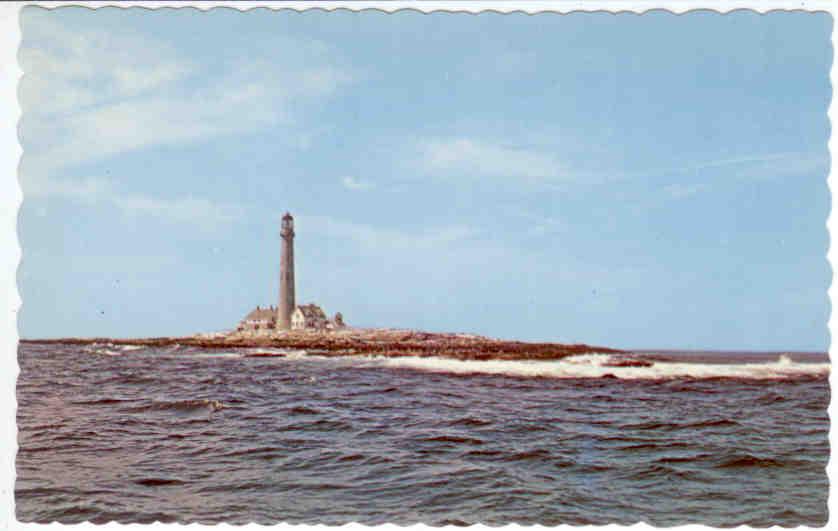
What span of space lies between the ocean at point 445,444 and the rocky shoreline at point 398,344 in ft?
0.32

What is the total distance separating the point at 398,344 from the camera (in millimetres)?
5188

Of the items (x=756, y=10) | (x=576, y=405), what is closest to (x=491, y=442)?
(x=576, y=405)

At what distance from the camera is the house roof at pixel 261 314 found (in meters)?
5.52

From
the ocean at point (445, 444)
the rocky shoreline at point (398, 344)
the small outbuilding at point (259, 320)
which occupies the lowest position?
the ocean at point (445, 444)

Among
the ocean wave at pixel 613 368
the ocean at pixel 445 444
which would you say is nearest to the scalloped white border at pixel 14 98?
the ocean at pixel 445 444

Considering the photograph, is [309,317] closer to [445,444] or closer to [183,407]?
[183,407]

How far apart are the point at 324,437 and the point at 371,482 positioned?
1.87 feet

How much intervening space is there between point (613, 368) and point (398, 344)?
68.8 inches

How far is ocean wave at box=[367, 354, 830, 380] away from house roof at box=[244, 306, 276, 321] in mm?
1329

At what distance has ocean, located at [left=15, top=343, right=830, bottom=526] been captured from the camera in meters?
3.96

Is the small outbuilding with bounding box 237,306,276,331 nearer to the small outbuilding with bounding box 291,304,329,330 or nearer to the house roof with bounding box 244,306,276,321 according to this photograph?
the house roof with bounding box 244,306,276,321

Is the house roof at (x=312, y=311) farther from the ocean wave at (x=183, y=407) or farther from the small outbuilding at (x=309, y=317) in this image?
the ocean wave at (x=183, y=407)

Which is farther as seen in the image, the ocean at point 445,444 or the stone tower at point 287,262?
the stone tower at point 287,262

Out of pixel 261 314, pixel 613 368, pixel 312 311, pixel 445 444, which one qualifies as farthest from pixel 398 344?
pixel 613 368
